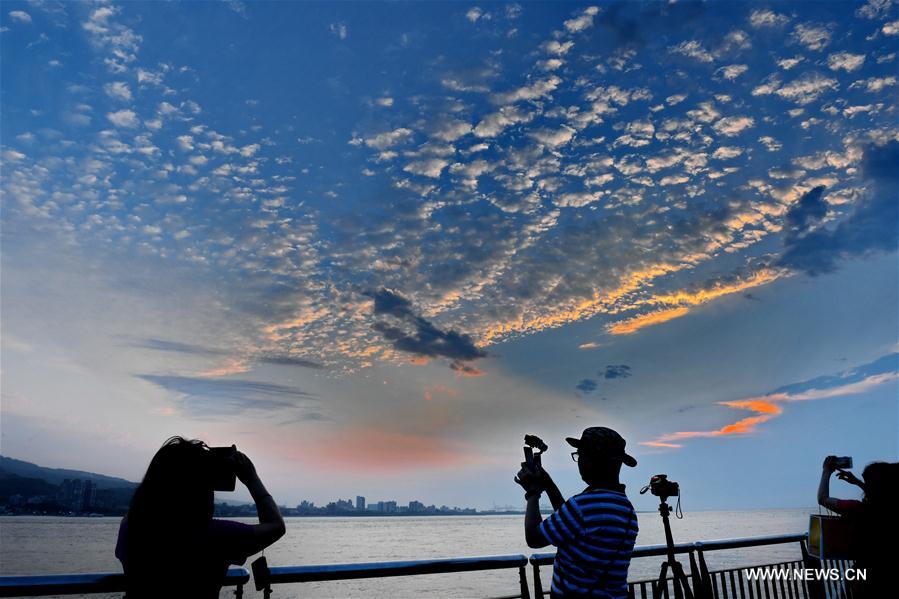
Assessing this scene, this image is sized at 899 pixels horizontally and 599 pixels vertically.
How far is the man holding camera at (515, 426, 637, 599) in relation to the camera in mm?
3041

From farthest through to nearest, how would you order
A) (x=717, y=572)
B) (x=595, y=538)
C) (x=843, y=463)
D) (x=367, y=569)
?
(x=717, y=572)
(x=843, y=463)
(x=367, y=569)
(x=595, y=538)

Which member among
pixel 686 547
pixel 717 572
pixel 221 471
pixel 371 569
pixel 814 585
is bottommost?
pixel 814 585

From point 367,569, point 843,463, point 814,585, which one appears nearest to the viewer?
point 367,569

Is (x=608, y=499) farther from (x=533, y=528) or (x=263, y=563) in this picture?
(x=263, y=563)

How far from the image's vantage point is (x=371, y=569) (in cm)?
367

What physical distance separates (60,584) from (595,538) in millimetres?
2767

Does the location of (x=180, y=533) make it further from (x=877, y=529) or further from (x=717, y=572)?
(x=717, y=572)

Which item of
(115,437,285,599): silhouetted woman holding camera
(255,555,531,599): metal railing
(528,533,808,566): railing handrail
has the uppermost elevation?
(115,437,285,599): silhouetted woman holding camera

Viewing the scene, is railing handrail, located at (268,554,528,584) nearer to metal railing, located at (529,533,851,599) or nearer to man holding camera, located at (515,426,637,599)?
metal railing, located at (529,533,851,599)

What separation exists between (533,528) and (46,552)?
11699 centimetres

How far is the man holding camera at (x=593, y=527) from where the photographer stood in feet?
9.98

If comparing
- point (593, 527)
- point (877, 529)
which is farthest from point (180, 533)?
point (877, 529)

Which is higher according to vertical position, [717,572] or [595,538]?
[595,538]

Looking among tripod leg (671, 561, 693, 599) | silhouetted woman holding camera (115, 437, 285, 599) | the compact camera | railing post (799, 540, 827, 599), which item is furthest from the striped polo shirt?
railing post (799, 540, 827, 599)
